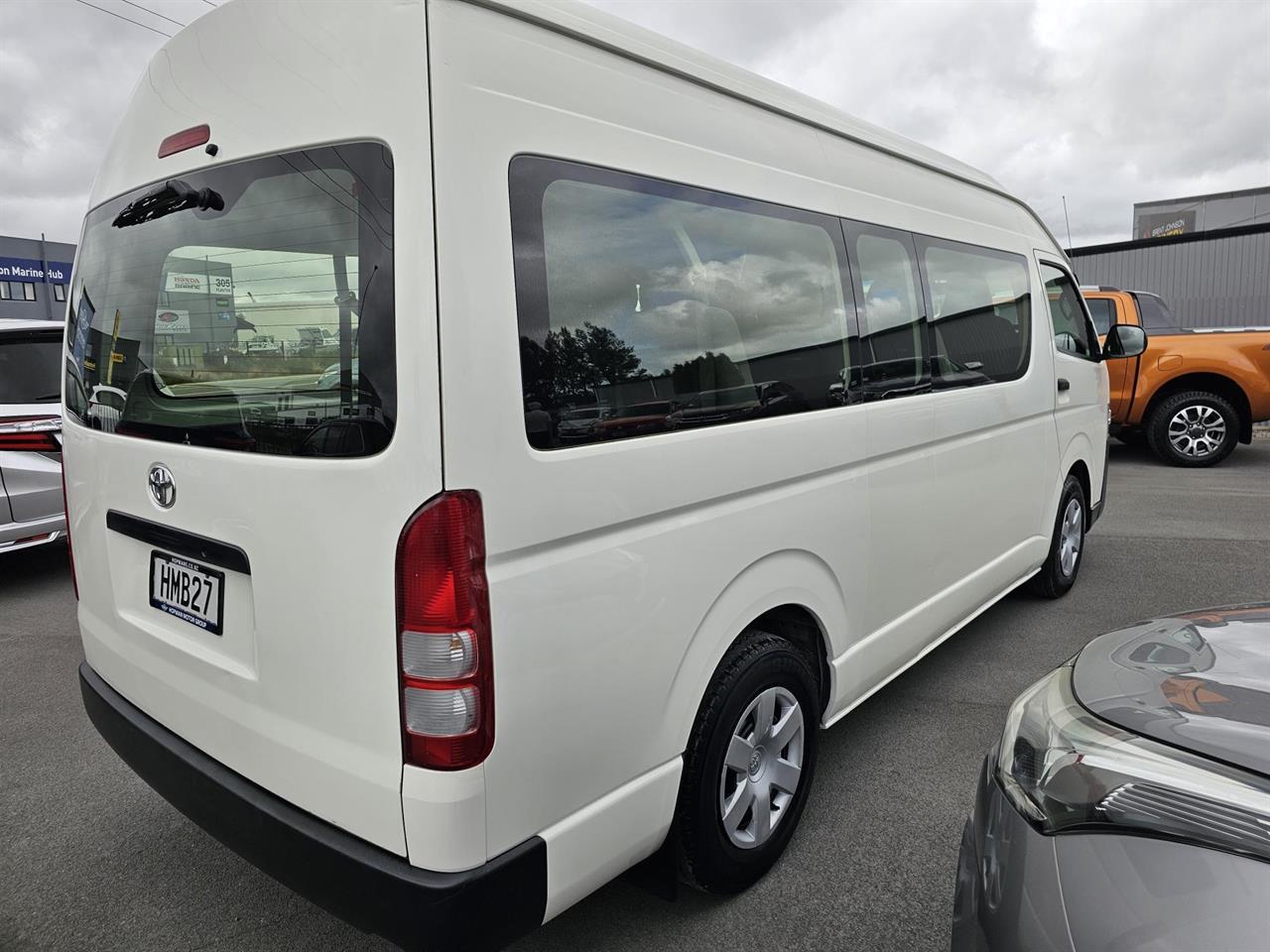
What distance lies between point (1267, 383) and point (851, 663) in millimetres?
Answer: 8791

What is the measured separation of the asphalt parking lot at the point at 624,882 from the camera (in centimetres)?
217

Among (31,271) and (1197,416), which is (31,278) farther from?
(1197,416)

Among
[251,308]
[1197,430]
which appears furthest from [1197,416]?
[251,308]

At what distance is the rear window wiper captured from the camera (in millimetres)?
1844

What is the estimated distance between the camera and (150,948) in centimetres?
213

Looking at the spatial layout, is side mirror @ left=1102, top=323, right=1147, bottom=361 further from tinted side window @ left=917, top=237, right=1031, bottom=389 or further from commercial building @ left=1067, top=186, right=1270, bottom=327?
commercial building @ left=1067, top=186, right=1270, bottom=327

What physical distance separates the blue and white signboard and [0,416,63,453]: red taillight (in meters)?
27.3

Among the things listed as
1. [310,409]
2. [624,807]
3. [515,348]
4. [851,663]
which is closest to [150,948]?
[624,807]

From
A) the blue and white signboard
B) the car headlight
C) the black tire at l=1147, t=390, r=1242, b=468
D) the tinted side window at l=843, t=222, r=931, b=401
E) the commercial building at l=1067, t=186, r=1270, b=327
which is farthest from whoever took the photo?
the blue and white signboard

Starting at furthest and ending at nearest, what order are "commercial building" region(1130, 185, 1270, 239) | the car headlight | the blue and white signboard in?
1. the blue and white signboard
2. "commercial building" region(1130, 185, 1270, 239)
3. the car headlight

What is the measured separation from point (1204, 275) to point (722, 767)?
1883cm

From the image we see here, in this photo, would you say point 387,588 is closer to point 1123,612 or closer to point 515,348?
point 515,348

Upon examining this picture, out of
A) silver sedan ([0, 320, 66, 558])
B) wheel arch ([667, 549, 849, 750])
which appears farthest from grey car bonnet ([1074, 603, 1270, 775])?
silver sedan ([0, 320, 66, 558])

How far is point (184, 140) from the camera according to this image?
1.89 meters
